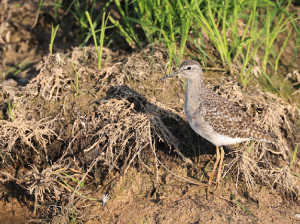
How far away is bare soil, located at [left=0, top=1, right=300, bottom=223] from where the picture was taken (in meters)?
4.80

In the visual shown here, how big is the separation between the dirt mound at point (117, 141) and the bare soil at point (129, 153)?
0.6 inches

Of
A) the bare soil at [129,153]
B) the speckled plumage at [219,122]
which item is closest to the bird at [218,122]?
the speckled plumage at [219,122]

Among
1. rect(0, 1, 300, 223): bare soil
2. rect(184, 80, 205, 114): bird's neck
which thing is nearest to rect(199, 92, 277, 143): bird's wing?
rect(184, 80, 205, 114): bird's neck

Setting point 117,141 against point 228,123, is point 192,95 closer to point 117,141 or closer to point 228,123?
point 228,123

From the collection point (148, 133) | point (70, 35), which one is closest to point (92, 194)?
point (148, 133)

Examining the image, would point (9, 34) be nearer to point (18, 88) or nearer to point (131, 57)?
point (18, 88)

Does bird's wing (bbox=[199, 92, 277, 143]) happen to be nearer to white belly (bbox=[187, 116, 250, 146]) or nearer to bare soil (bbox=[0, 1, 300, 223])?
white belly (bbox=[187, 116, 250, 146])

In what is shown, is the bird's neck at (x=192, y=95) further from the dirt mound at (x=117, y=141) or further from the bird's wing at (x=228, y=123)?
the dirt mound at (x=117, y=141)

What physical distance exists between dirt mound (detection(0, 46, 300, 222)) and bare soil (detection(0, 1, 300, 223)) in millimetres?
16

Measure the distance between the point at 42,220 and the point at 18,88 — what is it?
95.6 inches

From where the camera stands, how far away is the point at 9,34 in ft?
25.1

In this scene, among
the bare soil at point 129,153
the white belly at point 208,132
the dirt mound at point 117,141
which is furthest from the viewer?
the dirt mound at point 117,141

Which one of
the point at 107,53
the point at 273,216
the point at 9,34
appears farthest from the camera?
the point at 9,34

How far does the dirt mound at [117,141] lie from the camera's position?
16.4 feet
